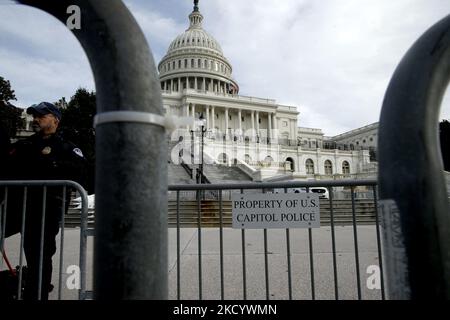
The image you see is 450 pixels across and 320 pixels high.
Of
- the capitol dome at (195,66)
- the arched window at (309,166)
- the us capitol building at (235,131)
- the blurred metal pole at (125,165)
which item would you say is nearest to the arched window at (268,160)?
the us capitol building at (235,131)

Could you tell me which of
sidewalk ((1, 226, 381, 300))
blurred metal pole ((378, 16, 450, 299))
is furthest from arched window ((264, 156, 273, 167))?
blurred metal pole ((378, 16, 450, 299))

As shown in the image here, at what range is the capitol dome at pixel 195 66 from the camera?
262ft

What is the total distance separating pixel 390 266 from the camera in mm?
1174

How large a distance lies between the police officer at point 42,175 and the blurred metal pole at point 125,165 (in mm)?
2648

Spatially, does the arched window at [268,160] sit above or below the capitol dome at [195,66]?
below

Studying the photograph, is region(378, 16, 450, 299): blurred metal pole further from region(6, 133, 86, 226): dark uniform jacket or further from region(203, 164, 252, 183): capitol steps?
region(203, 164, 252, 183): capitol steps

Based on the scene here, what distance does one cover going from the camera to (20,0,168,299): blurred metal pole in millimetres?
1026

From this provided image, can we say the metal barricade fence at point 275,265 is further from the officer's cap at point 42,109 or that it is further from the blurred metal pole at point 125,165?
the blurred metal pole at point 125,165

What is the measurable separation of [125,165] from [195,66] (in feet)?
272

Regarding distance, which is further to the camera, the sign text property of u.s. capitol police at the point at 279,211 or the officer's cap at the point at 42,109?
the officer's cap at the point at 42,109

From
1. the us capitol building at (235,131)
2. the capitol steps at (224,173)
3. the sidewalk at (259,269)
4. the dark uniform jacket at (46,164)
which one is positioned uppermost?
the us capitol building at (235,131)

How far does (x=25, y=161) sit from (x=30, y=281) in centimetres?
120
